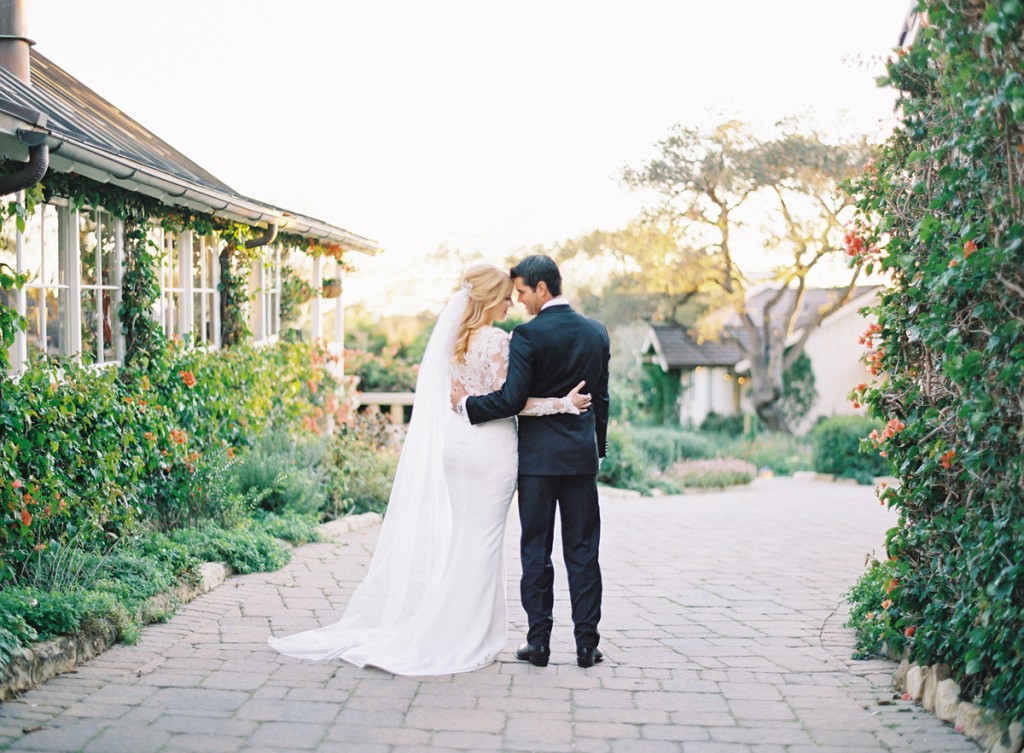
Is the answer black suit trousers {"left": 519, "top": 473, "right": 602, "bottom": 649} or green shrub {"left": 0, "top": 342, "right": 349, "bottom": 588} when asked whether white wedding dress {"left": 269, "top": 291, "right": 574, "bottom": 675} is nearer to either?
black suit trousers {"left": 519, "top": 473, "right": 602, "bottom": 649}

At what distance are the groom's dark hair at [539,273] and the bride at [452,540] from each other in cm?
18

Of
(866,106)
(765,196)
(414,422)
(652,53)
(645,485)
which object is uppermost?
(652,53)

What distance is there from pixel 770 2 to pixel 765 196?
9.48 meters

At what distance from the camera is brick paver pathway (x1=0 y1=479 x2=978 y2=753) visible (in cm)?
427

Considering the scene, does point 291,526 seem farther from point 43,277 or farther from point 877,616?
point 877,616

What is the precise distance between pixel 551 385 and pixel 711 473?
13.2 m

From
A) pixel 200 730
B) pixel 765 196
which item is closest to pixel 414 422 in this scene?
pixel 200 730

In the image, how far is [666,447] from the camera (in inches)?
810

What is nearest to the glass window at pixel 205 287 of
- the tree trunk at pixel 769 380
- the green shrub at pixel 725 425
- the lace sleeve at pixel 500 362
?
the lace sleeve at pixel 500 362

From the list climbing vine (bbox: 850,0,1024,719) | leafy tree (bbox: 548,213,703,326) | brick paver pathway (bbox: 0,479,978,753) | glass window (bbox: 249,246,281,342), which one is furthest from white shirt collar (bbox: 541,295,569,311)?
leafy tree (bbox: 548,213,703,326)

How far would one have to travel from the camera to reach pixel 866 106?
84.1 ft

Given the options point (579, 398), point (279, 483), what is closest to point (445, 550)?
point (579, 398)

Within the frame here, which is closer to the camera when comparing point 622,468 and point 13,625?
point 13,625

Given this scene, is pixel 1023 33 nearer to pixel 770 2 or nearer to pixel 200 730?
pixel 200 730
